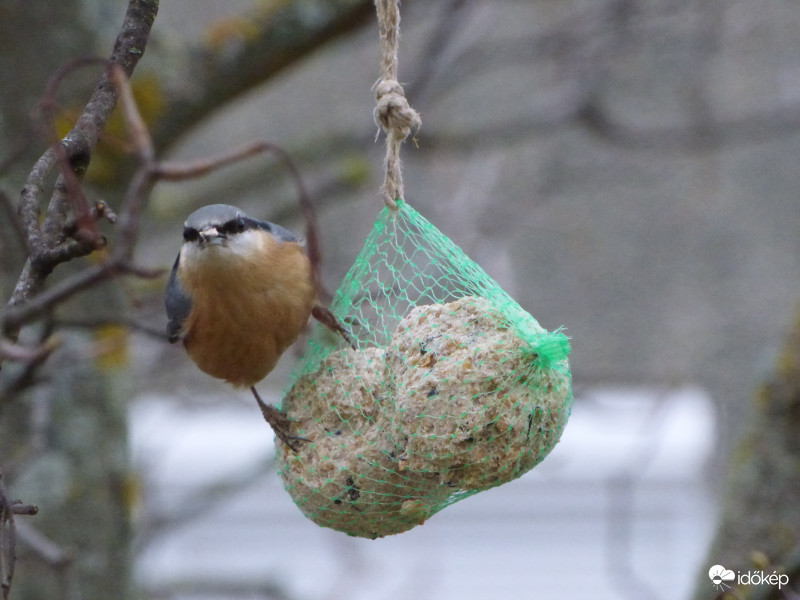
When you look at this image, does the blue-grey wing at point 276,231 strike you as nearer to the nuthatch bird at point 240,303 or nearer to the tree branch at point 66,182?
the nuthatch bird at point 240,303

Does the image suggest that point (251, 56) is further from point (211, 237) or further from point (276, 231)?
point (211, 237)

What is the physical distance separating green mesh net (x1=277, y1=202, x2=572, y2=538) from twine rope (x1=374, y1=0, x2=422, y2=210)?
6cm

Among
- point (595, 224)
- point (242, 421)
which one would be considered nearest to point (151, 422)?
point (242, 421)

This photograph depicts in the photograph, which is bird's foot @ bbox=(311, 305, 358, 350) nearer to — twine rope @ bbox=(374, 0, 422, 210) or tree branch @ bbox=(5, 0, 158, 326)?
twine rope @ bbox=(374, 0, 422, 210)

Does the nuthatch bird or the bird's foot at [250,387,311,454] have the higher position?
the nuthatch bird

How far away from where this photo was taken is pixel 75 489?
3.88 meters

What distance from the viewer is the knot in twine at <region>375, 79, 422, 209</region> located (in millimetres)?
2195

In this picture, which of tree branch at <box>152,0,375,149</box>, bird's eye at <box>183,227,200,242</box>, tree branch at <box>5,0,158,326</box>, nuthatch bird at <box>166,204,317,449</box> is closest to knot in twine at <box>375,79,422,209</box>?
nuthatch bird at <box>166,204,317,449</box>

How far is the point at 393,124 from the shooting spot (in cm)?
220

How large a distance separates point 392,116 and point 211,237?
1.91 ft

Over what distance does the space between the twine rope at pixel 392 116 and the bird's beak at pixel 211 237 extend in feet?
1.56

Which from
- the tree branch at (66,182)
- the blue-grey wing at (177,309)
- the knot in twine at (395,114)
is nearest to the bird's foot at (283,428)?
the blue-grey wing at (177,309)

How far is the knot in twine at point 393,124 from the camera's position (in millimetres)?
2195

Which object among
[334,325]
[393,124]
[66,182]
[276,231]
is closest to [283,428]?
[334,325]
